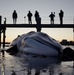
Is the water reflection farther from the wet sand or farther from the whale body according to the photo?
the whale body

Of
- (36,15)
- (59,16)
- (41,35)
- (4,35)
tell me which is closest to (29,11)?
(36,15)

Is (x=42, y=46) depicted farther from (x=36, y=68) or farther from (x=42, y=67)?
(x=36, y=68)

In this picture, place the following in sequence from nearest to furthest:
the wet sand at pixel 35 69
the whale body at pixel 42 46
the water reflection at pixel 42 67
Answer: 1. the wet sand at pixel 35 69
2. the water reflection at pixel 42 67
3. the whale body at pixel 42 46

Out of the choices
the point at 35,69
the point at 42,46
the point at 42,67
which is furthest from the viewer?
the point at 42,46

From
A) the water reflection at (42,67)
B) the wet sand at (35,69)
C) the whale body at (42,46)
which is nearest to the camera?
the wet sand at (35,69)

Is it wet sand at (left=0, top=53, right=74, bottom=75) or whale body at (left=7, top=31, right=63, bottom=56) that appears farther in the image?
whale body at (left=7, top=31, right=63, bottom=56)

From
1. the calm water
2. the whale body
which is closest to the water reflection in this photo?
the calm water

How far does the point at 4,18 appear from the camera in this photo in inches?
1588

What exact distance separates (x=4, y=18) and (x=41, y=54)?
25.3 metres

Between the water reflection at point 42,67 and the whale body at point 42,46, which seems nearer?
the water reflection at point 42,67

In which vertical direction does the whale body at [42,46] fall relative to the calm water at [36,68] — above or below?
above

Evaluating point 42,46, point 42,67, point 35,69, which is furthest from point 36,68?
point 42,46

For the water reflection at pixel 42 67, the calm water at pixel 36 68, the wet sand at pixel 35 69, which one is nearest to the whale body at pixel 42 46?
the water reflection at pixel 42 67

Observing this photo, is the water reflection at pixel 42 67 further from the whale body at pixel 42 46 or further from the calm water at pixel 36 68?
the whale body at pixel 42 46
